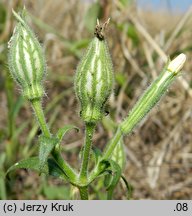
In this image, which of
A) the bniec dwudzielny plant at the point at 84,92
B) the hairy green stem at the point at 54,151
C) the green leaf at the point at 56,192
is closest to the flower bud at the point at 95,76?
the bniec dwudzielny plant at the point at 84,92

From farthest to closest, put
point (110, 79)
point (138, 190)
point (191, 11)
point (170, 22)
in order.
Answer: point (170, 22), point (191, 11), point (138, 190), point (110, 79)

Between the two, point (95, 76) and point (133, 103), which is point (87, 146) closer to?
point (95, 76)

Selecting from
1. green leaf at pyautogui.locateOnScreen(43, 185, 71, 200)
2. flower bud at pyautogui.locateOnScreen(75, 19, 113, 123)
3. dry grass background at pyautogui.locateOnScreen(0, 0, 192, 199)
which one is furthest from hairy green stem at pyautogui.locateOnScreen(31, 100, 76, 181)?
dry grass background at pyautogui.locateOnScreen(0, 0, 192, 199)

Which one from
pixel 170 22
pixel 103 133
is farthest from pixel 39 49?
pixel 170 22

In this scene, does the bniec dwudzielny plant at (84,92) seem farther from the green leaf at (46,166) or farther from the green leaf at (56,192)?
the green leaf at (56,192)

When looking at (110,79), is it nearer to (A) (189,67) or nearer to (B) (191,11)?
(B) (191,11)

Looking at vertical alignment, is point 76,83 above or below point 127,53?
below
